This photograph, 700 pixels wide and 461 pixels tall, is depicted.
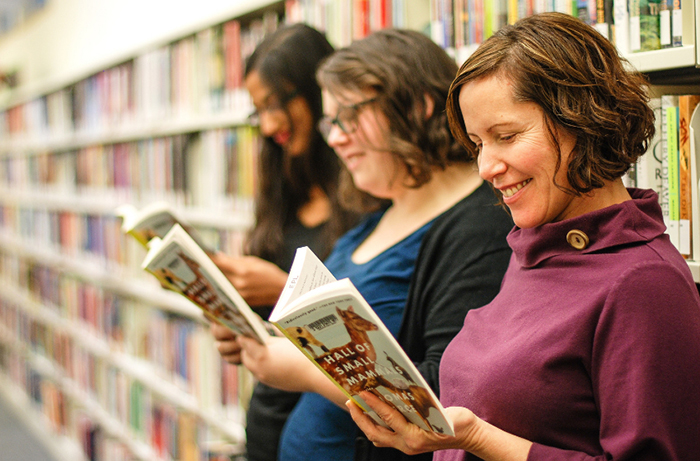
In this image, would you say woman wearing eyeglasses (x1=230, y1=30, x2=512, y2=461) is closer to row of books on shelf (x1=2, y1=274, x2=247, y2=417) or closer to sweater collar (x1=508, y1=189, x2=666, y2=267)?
sweater collar (x1=508, y1=189, x2=666, y2=267)

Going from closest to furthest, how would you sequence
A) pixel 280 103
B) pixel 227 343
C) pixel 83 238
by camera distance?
pixel 227 343 < pixel 280 103 < pixel 83 238

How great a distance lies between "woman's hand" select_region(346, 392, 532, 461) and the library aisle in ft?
11.5

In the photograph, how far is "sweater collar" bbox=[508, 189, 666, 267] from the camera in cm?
64

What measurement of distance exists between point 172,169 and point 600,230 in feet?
6.80

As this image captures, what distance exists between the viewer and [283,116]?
153 cm

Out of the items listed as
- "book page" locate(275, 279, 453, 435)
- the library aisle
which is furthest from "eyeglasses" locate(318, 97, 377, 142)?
the library aisle

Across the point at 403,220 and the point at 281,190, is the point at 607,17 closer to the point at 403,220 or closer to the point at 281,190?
the point at 403,220

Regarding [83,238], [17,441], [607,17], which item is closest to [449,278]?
[607,17]

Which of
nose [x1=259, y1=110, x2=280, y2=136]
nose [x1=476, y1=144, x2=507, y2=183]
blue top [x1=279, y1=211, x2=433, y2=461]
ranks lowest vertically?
blue top [x1=279, y1=211, x2=433, y2=461]

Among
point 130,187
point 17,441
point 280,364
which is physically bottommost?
point 17,441

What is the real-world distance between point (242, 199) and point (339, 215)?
0.65m

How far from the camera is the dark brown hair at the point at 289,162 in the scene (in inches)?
59.3

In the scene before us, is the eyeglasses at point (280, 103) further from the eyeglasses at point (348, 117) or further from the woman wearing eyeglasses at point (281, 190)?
the eyeglasses at point (348, 117)

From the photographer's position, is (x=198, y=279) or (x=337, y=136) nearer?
(x=198, y=279)
